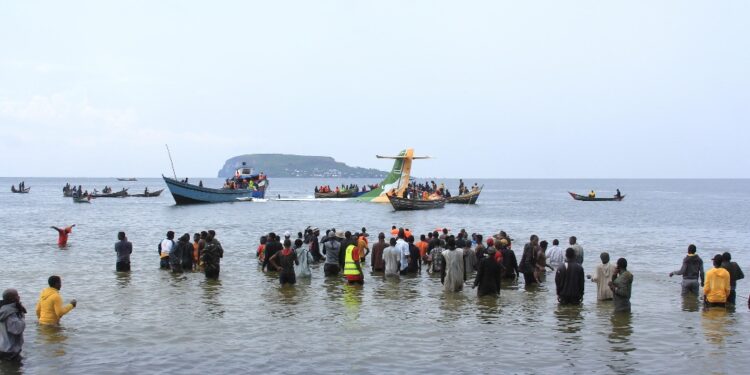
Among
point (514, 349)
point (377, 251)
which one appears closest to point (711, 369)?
point (514, 349)

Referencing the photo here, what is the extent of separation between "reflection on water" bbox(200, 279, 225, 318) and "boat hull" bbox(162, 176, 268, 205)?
5310 cm

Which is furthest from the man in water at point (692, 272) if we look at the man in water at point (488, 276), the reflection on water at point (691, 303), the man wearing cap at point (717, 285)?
the man in water at point (488, 276)

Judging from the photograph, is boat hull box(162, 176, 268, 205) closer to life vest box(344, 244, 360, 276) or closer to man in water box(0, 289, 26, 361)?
life vest box(344, 244, 360, 276)

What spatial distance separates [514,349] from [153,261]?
15775 mm

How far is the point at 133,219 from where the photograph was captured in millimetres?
54031

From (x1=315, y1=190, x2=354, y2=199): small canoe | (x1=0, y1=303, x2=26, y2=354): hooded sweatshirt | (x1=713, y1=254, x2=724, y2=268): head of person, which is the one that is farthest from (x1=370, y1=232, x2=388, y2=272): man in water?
(x1=315, y1=190, x2=354, y2=199): small canoe

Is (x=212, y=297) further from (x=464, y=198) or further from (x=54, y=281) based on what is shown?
(x=464, y=198)

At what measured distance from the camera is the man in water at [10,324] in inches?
378

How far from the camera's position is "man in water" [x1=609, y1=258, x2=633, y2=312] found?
13.3m

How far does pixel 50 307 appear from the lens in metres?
11.7

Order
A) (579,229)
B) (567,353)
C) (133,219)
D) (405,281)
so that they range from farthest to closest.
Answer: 1. (133,219)
2. (579,229)
3. (405,281)
4. (567,353)

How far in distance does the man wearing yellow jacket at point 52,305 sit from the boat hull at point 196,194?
58546 millimetres

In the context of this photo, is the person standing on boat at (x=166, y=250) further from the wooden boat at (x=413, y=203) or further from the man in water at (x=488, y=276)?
the wooden boat at (x=413, y=203)

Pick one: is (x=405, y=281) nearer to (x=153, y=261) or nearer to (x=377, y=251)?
(x=377, y=251)
